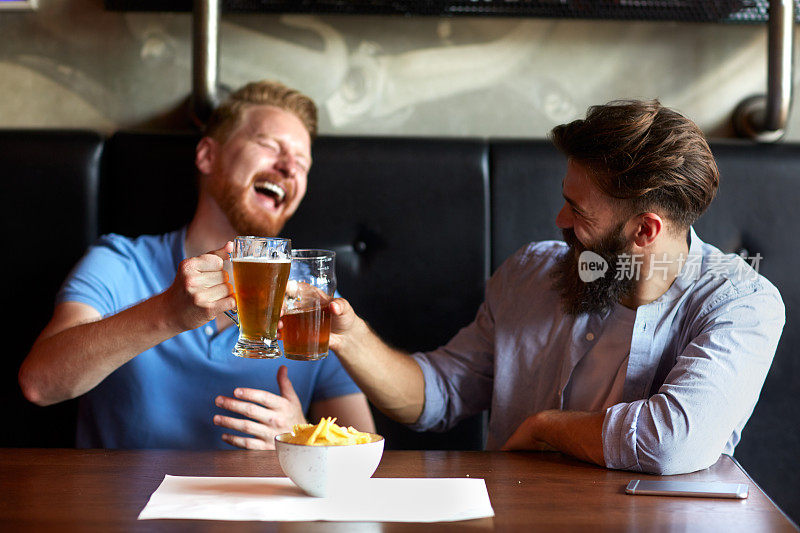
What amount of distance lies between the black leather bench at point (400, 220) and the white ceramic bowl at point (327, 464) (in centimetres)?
89

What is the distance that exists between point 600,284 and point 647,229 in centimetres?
13

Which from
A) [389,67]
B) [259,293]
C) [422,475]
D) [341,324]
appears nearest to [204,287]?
[259,293]

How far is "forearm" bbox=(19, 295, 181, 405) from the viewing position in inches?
49.4

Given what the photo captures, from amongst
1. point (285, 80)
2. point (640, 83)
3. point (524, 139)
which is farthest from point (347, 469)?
point (640, 83)

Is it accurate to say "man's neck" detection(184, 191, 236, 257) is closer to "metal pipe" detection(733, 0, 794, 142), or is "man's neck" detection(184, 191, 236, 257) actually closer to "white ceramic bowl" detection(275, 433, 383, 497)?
"white ceramic bowl" detection(275, 433, 383, 497)

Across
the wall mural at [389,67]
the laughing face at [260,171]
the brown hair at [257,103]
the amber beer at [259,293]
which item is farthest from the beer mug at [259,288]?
the wall mural at [389,67]

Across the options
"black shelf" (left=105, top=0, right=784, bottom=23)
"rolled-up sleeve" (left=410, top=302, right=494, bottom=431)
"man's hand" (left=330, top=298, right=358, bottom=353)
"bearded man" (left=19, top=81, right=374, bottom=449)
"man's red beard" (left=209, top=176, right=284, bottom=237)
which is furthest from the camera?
"black shelf" (left=105, top=0, right=784, bottom=23)

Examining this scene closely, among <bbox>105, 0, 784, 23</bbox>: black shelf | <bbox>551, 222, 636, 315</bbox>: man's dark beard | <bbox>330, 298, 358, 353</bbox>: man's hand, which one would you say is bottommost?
<bbox>330, 298, 358, 353</bbox>: man's hand

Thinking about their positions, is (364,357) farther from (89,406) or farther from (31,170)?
(31,170)

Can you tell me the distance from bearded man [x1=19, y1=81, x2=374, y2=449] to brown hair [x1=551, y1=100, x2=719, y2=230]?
2.15 ft

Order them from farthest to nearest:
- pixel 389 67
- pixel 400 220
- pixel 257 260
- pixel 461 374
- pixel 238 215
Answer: pixel 389 67 < pixel 400 220 < pixel 238 215 < pixel 461 374 < pixel 257 260

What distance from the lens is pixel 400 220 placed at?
1.83m

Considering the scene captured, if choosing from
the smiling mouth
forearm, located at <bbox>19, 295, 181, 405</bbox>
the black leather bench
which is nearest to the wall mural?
the black leather bench

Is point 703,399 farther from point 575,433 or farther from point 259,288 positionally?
point 259,288
